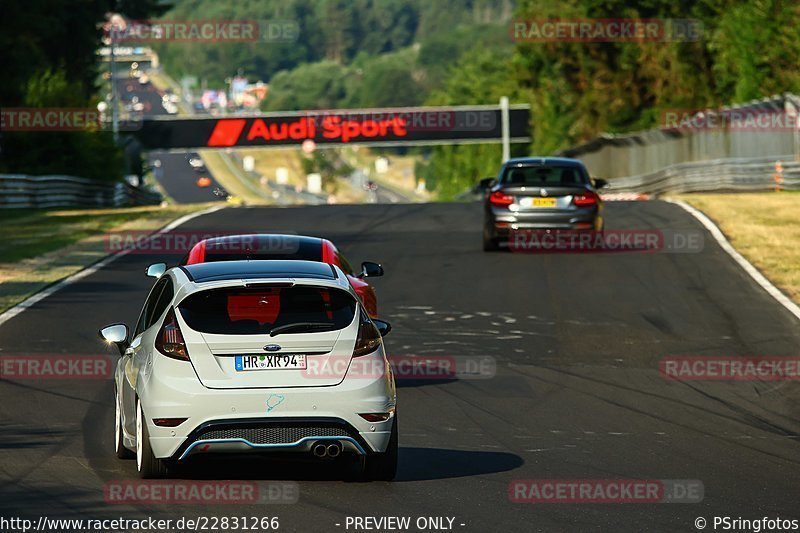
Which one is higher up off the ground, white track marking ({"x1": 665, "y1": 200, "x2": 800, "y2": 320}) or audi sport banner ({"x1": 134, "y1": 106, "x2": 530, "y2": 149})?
audi sport banner ({"x1": 134, "y1": 106, "x2": 530, "y2": 149})

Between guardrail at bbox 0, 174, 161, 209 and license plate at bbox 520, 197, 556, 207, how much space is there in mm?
21234

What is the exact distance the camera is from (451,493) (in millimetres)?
9414

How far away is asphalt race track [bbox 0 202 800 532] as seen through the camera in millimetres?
9023

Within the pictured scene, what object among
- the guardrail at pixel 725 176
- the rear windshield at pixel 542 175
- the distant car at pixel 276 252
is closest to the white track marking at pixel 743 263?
the rear windshield at pixel 542 175

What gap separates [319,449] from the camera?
367 inches

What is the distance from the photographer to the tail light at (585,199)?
25875mm

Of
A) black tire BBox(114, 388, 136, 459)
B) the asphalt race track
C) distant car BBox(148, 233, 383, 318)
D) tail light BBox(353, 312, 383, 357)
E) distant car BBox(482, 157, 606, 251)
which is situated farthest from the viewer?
distant car BBox(482, 157, 606, 251)

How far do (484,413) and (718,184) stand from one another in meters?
32.9

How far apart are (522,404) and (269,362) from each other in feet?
15.6

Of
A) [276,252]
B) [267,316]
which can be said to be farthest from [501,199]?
[267,316]

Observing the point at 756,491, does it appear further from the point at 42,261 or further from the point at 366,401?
the point at 42,261

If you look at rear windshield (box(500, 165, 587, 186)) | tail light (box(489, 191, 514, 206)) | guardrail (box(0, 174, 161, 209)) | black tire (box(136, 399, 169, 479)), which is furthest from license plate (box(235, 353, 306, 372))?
guardrail (box(0, 174, 161, 209))

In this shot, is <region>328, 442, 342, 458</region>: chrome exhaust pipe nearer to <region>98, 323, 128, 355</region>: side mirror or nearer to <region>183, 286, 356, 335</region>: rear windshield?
<region>183, 286, 356, 335</region>: rear windshield

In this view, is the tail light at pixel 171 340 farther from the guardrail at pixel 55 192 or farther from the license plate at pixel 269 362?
the guardrail at pixel 55 192
